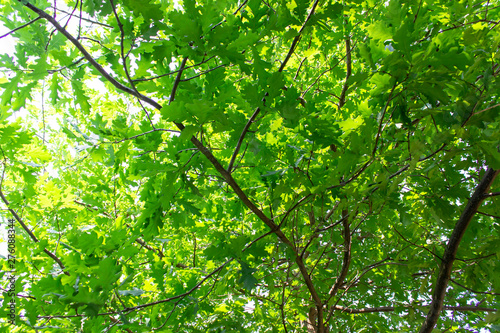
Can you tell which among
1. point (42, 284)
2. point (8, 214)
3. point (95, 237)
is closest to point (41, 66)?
point (95, 237)

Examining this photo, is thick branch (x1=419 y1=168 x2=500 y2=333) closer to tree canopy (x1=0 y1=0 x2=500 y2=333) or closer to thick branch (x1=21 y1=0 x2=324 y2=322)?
tree canopy (x1=0 y1=0 x2=500 y2=333)

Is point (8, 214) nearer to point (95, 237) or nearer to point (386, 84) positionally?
point (95, 237)

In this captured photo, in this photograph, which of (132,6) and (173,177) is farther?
(173,177)

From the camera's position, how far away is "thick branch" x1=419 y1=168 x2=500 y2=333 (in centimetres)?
164

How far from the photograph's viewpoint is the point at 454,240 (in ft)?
5.80

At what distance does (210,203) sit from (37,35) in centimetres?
180

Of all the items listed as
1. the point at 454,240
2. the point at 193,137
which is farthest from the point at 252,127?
the point at 454,240

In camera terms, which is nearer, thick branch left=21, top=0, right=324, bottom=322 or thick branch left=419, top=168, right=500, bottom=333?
thick branch left=21, top=0, right=324, bottom=322

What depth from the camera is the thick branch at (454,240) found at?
5.39 ft

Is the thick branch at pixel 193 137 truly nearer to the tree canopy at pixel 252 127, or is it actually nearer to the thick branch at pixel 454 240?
the tree canopy at pixel 252 127

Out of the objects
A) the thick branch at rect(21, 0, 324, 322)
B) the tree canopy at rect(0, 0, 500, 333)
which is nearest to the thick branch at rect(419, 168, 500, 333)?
the tree canopy at rect(0, 0, 500, 333)

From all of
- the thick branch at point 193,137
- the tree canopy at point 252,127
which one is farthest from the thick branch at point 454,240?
the thick branch at point 193,137

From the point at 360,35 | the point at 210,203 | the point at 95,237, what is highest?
the point at 360,35

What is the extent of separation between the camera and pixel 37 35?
1.47 m
